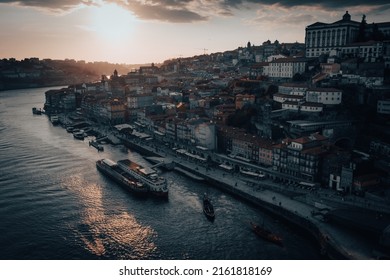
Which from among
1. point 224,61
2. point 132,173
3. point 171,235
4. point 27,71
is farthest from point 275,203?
point 27,71

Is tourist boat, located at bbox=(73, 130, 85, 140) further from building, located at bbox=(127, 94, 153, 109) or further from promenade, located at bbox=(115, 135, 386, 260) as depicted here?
promenade, located at bbox=(115, 135, 386, 260)

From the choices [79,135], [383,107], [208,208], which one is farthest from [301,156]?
[79,135]

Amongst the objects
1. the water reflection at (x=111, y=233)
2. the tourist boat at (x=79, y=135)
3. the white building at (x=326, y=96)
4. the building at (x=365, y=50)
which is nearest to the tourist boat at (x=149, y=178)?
the water reflection at (x=111, y=233)

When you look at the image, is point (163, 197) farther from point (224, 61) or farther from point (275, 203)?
point (224, 61)

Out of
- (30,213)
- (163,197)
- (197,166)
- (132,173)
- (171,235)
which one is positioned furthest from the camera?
(197,166)

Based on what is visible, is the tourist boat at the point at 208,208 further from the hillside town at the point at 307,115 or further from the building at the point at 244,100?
the building at the point at 244,100

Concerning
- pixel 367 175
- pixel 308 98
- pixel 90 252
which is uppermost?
pixel 308 98

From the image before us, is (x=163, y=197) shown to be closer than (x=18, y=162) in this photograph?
Yes
